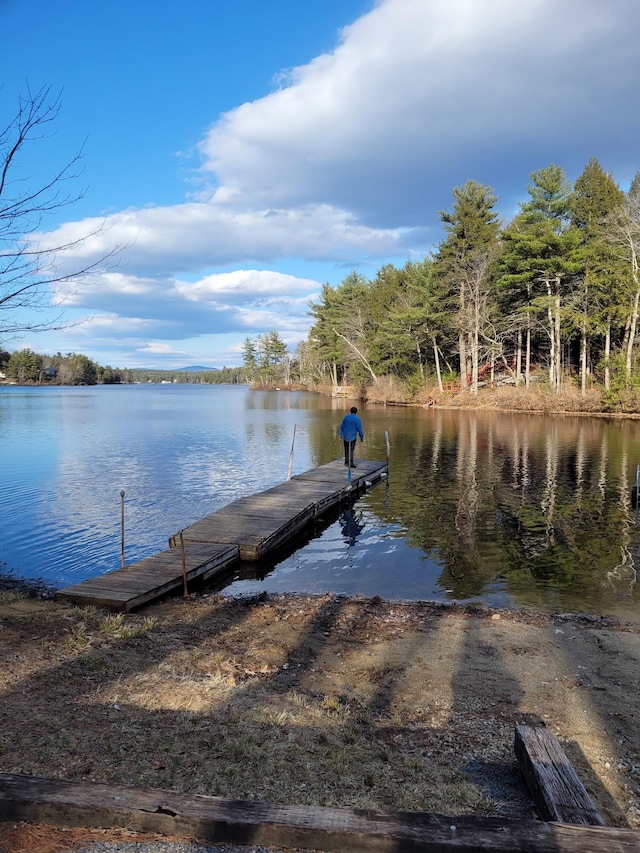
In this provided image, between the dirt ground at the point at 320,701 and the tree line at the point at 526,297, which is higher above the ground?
the tree line at the point at 526,297

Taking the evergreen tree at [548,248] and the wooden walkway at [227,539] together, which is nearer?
the wooden walkway at [227,539]

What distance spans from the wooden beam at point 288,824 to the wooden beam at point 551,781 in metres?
0.37

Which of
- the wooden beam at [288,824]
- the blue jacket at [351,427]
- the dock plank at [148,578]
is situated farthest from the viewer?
the blue jacket at [351,427]

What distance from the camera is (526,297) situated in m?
48.7

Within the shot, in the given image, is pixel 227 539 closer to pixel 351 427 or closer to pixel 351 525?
pixel 351 525

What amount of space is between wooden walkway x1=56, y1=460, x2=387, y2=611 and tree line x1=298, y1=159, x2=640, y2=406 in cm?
2921

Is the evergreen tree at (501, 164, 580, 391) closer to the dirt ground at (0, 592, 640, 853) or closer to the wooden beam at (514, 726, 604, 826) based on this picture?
the dirt ground at (0, 592, 640, 853)

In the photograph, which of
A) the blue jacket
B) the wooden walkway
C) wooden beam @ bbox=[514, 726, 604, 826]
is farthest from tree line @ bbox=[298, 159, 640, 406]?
wooden beam @ bbox=[514, 726, 604, 826]

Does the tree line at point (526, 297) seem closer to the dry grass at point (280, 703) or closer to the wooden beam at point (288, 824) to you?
the dry grass at point (280, 703)

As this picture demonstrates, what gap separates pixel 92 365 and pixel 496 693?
Result: 7539 inches

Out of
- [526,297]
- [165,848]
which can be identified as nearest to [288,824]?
[165,848]

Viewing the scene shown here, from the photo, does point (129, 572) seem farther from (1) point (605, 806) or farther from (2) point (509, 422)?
(2) point (509, 422)

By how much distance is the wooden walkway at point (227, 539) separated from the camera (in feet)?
29.3

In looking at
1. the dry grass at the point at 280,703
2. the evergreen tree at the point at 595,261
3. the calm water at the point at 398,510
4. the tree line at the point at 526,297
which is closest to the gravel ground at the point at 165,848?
the dry grass at the point at 280,703
